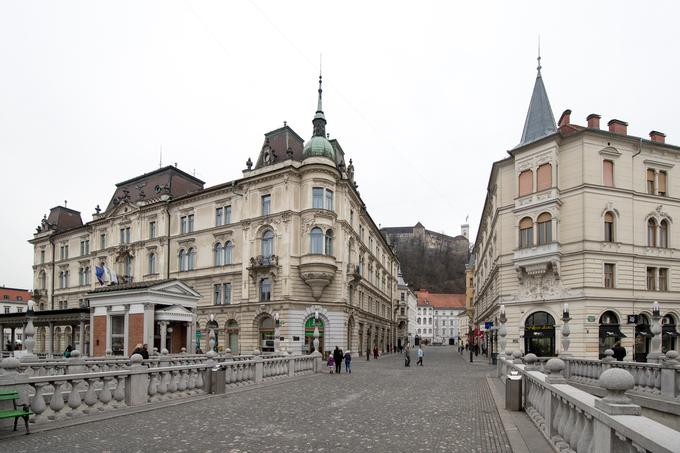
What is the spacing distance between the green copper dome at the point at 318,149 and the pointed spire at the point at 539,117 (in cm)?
1473

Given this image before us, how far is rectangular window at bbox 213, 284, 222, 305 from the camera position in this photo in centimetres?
4325

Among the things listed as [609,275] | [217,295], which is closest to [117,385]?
[609,275]

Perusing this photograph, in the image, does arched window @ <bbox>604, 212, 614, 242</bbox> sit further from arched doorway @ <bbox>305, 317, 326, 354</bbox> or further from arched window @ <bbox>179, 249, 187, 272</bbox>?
arched window @ <bbox>179, 249, 187, 272</bbox>

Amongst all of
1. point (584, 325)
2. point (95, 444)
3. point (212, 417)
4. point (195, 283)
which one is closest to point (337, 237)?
point (195, 283)

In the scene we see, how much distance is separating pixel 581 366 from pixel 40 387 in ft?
60.9

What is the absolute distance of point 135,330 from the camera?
2991cm

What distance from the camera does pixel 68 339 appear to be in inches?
2149

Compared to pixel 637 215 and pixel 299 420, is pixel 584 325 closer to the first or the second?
pixel 637 215

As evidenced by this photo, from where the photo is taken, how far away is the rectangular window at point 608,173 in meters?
31.1

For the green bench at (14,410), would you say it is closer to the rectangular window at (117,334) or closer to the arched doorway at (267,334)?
the rectangular window at (117,334)

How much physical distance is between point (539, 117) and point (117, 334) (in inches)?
1280

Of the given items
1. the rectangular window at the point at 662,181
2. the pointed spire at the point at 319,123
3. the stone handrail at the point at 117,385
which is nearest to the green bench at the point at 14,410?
the stone handrail at the point at 117,385

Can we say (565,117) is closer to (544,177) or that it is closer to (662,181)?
(544,177)

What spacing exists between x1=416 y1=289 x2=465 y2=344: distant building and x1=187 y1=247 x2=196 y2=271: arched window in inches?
3891
